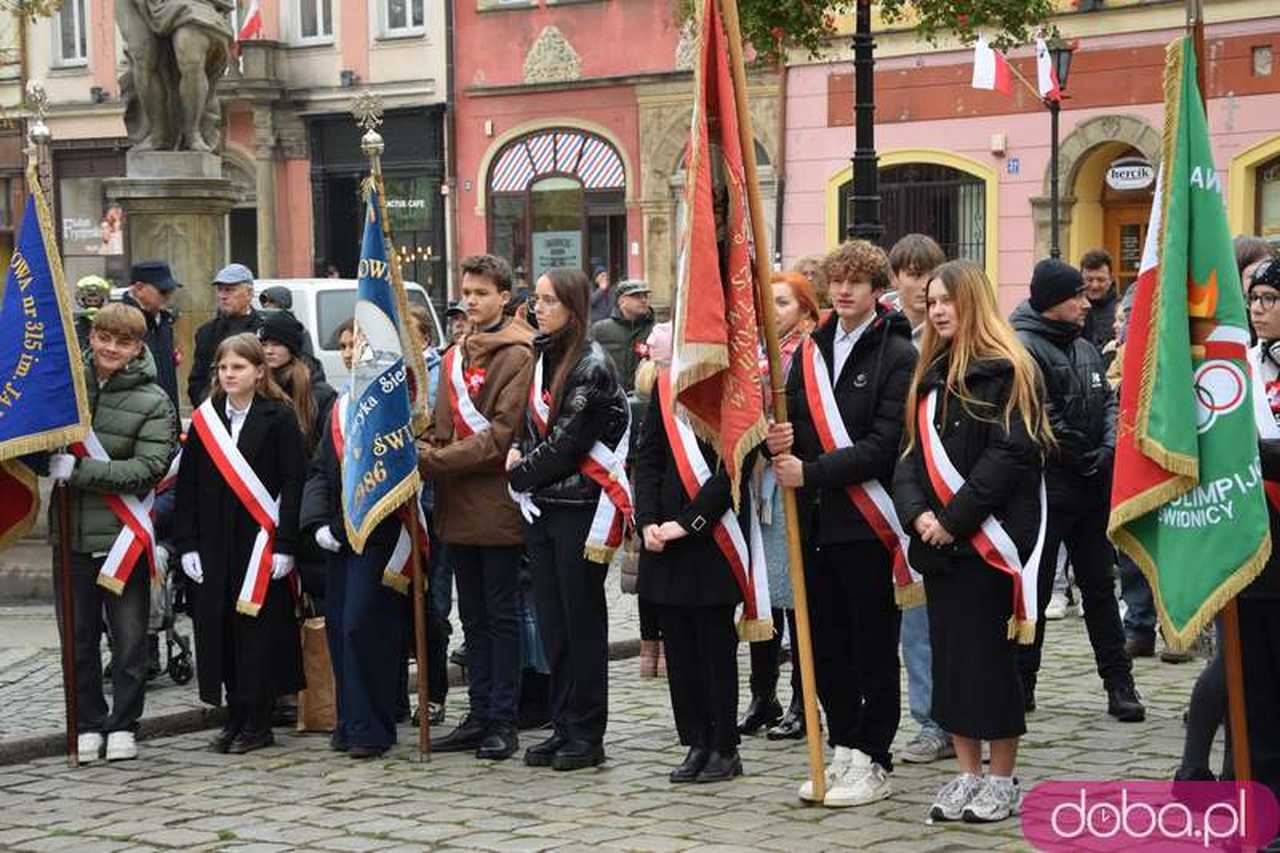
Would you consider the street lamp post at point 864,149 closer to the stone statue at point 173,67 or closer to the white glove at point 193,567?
the stone statue at point 173,67

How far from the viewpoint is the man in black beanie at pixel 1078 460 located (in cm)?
888

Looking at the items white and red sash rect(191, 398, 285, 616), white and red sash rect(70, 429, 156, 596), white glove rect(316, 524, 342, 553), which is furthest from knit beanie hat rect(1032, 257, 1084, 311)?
white and red sash rect(70, 429, 156, 596)

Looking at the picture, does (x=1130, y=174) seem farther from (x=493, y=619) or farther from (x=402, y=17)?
(x=493, y=619)

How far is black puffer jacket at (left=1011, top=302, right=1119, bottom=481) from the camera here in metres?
8.91

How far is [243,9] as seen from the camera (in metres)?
36.7

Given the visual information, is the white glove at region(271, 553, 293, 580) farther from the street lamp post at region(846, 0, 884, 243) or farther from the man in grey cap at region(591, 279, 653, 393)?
the street lamp post at region(846, 0, 884, 243)

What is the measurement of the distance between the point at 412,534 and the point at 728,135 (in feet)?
7.08

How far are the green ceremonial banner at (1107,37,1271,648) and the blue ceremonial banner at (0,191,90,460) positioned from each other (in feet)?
13.7

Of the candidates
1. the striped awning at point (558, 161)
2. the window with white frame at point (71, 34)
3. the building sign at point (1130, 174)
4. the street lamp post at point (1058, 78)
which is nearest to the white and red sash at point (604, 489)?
the street lamp post at point (1058, 78)

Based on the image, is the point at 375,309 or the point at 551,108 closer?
the point at 375,309

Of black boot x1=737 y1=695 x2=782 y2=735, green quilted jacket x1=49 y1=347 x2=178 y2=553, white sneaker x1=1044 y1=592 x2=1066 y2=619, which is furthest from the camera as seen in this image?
white sneaker x1=1044 y1=592 x2=1066 y2=619

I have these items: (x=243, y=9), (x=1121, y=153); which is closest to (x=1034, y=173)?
(x=1121, y=153)

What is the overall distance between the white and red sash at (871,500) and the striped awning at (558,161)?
25.8 metres

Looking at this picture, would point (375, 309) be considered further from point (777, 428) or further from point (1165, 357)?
point (1165, 357)
